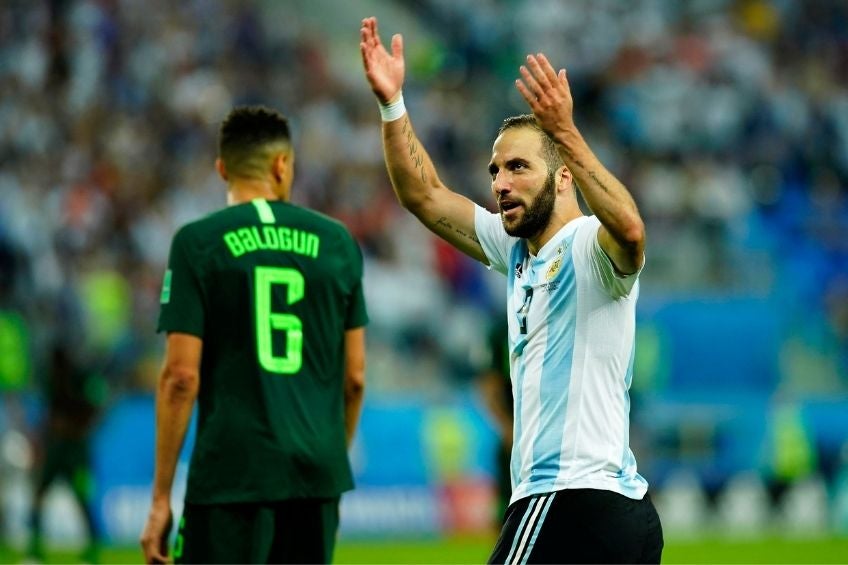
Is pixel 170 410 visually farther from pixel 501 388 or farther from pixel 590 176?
pixel 501 388

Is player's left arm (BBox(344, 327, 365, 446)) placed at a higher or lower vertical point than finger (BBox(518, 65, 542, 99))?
lower

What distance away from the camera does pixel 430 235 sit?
18.0 meters

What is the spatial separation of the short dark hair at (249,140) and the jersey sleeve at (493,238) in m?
0.85

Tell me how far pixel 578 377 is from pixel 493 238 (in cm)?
86

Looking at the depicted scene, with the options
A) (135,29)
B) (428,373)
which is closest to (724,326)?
(428,373)

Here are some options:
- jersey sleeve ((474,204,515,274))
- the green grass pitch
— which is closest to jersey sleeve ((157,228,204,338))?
jersey sleeve ((474,204,515,274))

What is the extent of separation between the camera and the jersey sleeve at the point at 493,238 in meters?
5.69

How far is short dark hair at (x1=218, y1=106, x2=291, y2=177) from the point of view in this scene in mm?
5898

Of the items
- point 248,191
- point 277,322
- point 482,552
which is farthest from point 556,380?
point 482,552

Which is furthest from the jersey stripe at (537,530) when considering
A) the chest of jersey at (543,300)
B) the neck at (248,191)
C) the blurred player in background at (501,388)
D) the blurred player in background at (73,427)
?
the blurred player in background at (73,427)

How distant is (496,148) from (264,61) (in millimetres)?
14470

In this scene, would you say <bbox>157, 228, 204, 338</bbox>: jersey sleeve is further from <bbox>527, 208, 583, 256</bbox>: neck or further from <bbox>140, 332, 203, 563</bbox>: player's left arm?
<bbox>527, 208, 583, 256</bbox>: neck

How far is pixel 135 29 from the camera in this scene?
18.4 meters

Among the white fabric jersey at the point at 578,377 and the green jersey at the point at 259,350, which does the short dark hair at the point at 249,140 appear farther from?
the white fabric jersey at the point at 578,377
